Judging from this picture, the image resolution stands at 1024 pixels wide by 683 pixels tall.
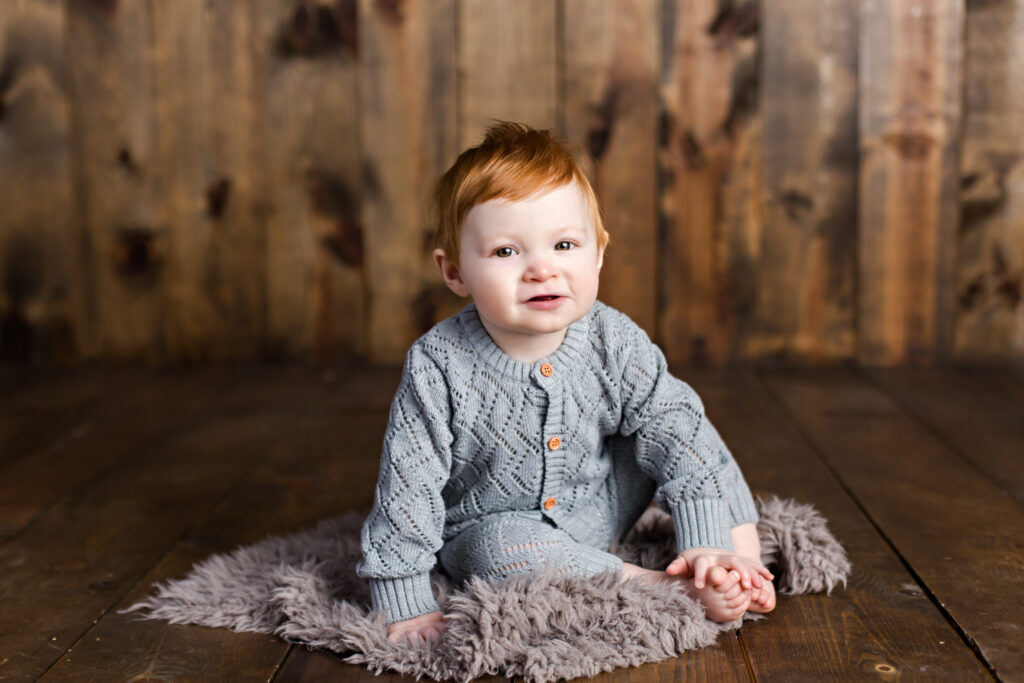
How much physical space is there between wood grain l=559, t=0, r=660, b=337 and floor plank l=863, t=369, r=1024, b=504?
0.54 m

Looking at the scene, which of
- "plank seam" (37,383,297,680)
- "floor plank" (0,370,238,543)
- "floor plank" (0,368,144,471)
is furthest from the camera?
"floor plank" (0,368,144,471)

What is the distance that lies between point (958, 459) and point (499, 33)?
126 cm

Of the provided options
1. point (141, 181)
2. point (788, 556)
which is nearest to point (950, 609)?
point (788, 556)

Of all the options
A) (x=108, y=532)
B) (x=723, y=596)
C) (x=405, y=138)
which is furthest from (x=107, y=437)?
(x=723, y=596)

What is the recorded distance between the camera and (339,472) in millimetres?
1679

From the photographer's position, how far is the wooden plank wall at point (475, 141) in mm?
2297

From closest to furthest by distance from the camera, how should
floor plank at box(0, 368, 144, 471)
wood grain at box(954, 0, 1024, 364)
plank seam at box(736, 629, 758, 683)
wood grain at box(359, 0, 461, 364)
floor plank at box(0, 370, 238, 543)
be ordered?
1. plank seam at box(736, 629, 758, 683)
2. floor plank at box(0, 370, 238, 543)
3. floor plank at box(0, 368, 144, 471)
4. wood grain at box(954, 0, 1024, 364)
5. wood grain at box(359, 0, 461, 364)

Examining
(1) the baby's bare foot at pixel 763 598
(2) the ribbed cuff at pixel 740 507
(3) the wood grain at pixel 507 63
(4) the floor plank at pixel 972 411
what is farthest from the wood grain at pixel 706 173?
(1) the baby's bare foot at pixel 763 598

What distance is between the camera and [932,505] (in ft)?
4.78

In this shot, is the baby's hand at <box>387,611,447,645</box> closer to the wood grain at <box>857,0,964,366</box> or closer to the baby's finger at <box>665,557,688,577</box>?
the baby's finger at <box>665,557,688,577</box>

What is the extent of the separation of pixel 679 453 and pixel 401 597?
1.08ft

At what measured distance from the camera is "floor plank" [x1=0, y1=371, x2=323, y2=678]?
1140mm

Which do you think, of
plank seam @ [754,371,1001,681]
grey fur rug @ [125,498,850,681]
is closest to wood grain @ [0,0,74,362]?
grey fur rug @ [125,498,850,681]

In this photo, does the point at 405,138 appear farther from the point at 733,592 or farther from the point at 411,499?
the point at 733,592
